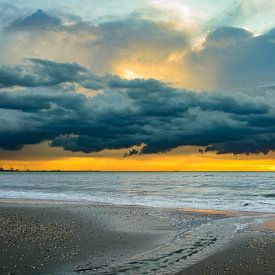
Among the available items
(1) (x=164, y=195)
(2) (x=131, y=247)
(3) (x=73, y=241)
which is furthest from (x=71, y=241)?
(1) (x=164, y=195)

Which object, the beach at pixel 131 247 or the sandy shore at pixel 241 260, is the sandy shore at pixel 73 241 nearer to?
the beach at pixel 131 247

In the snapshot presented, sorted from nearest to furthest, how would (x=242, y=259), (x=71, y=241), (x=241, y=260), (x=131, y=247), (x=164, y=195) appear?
(x=241, y=260) < (x=242, y=259) < (x=131, y=247) < (x=71, y=241) < (x=164, y=195)

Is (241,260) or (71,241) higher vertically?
(71,241)

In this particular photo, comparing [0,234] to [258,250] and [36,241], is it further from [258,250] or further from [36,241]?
[258,250]

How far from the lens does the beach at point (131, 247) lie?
1154 cm

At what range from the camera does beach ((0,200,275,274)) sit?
454 inches

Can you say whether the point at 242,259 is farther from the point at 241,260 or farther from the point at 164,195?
the point at 164,195

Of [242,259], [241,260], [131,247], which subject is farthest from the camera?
[131,247]

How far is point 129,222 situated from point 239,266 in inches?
450

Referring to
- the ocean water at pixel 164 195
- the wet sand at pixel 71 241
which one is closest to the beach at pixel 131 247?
the wet sand at pixel 71 241

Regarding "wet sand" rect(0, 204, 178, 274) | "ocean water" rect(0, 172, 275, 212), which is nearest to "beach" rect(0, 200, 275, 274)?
"wet sand" rect(0, 204, 178, 274)

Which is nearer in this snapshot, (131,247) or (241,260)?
(241,260)

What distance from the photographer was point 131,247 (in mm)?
15008

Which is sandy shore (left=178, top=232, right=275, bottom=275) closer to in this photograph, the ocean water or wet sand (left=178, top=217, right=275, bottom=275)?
wet sand (left=178, top=217, right=275, bottom=275)
